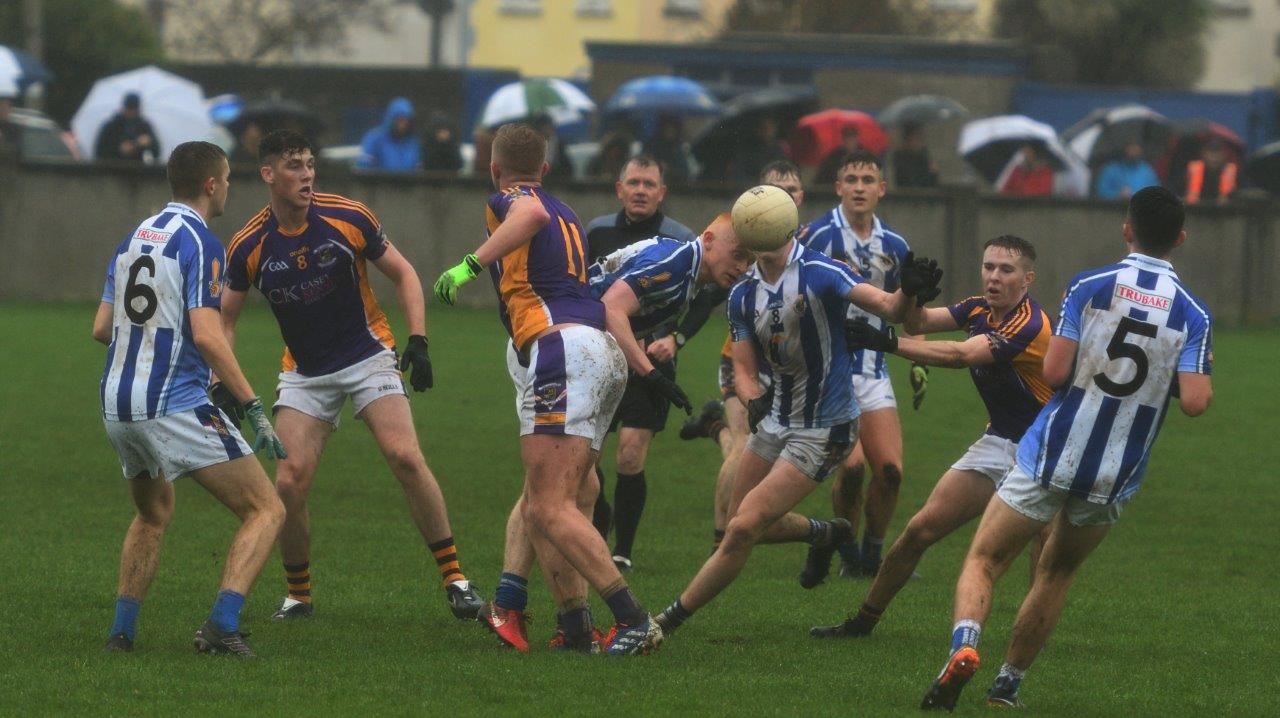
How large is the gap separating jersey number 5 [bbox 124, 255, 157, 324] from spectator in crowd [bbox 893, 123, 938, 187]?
64.1 ft

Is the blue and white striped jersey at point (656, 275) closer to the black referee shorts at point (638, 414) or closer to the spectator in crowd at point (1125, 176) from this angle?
the black referee shorts at point (638, 414)

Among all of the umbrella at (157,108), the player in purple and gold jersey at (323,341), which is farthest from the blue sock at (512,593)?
the umbrella at (157,108)

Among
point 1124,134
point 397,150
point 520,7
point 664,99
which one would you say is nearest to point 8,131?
point 397,150

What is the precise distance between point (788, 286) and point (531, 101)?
22.0 m

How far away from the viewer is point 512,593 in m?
8.15

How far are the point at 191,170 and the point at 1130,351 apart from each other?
375 centimetres

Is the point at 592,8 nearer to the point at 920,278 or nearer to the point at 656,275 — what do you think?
the point at 656,275

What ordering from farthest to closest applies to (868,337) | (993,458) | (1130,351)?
(993,458)
(868,337)
(1130,351)

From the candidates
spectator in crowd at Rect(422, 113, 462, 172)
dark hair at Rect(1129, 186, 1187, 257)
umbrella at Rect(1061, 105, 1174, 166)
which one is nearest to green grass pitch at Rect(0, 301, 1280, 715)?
dark hair at Rect(1129, 186, 1187, 257)

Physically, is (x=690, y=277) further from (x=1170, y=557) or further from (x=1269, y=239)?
(x=1269, y=239)

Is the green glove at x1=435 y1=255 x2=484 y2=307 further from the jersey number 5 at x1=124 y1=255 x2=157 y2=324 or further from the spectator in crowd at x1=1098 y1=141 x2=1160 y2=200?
the spectator in crowd at x1=1098 y1=141 x2=1160 y2=200

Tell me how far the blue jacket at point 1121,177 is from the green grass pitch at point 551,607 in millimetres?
11543

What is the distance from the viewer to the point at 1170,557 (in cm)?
1116

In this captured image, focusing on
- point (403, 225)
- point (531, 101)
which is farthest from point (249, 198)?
point (531, 101)
